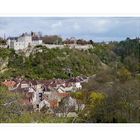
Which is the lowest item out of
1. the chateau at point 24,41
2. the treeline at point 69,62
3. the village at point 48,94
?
the village at point 48,94

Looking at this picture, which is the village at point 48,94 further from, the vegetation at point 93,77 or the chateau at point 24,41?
the chateau at point 24,41

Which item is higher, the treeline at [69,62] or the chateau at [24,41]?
the chateau at [24,41]

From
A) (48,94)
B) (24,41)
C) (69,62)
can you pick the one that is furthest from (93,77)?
(24,41)

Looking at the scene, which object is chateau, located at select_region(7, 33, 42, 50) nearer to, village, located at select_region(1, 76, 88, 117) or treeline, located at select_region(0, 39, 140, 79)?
treeline, located at select_region(0, 39, 140, 79)

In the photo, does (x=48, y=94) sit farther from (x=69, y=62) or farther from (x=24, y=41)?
(x=24, y=41)

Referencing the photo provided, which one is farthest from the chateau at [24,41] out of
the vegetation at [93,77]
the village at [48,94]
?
the village at [48,94]
